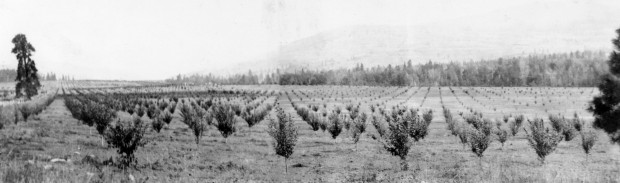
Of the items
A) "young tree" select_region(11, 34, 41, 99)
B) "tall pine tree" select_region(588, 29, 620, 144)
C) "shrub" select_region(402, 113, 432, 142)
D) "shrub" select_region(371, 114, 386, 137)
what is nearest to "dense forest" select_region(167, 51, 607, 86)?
"young tree" select_region(11, 34, 41, 99)

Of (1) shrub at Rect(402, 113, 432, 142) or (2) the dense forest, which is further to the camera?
Result: (2) the dense forest

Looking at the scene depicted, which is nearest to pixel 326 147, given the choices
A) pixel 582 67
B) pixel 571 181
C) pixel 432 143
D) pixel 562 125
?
pixel 432 143

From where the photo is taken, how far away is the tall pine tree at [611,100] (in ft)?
74.1

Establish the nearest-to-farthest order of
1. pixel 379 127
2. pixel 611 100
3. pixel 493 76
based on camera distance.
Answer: pixel 611 100
pixel 379 127
pixel 493 76

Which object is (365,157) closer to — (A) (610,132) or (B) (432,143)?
(B) (432,143)

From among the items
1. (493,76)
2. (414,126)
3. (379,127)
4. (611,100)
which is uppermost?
(493,76)

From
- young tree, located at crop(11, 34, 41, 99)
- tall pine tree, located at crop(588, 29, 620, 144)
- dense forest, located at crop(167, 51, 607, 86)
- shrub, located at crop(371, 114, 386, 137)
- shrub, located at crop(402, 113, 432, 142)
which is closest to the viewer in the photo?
tall pine tree, located at crop(588, 29, 620, 144)

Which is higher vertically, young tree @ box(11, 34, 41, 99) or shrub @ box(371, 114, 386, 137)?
young tree @ box(11, 34, 41, 99)

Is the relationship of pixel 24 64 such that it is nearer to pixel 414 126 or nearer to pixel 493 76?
pixel 414 126

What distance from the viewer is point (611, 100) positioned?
22.9 m

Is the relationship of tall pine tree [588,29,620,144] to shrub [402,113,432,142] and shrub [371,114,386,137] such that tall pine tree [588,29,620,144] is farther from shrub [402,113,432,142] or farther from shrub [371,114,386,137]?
shrub [371,114,386,137]

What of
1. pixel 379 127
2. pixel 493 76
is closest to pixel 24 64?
pixel 379 127

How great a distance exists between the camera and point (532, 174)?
63.3ft

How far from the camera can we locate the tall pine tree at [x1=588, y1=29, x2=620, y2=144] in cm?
2259
